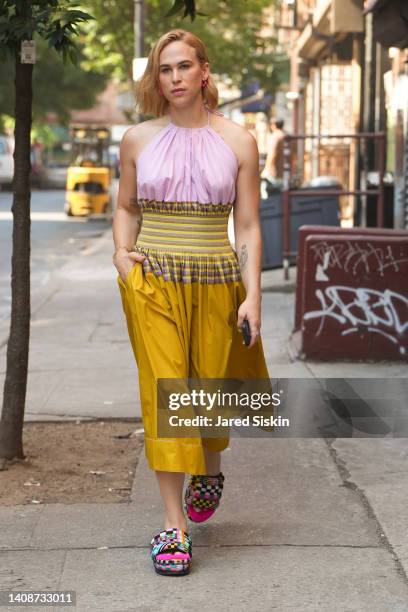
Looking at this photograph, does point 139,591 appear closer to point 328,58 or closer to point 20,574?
point 20,574

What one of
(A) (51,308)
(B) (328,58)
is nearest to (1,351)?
(A) (51,308)

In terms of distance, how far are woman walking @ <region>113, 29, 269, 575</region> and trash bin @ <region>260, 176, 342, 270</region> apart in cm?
938

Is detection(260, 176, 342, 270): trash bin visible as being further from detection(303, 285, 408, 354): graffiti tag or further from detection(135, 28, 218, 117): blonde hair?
detection(135, 28, 218, 117): blonde hair

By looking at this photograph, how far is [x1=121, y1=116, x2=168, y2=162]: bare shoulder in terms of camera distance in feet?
14.1

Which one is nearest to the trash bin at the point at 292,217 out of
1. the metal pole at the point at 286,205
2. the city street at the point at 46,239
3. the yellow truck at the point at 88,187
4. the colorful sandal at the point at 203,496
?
the metal pole at the point at 286,205

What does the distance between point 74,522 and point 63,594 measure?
2.70 ft

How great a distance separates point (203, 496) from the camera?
4.51m

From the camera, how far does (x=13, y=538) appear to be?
4582mm

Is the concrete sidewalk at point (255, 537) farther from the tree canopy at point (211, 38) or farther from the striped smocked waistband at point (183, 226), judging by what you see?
the tree canopy at point (211, 38)

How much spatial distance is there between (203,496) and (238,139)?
133 centimetres

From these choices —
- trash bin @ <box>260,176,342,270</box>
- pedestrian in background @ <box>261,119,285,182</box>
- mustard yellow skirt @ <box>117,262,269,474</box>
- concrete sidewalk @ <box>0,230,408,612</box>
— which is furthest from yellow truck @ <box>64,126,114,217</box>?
mustard yellow skirt @ <box>117,262,269,474</box>

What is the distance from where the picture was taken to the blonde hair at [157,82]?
4.21m

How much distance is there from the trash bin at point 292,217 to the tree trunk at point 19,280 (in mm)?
8173

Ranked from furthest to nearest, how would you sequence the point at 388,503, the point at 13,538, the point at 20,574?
the point at 388,503, the point at 13,538, the point at 20,574
